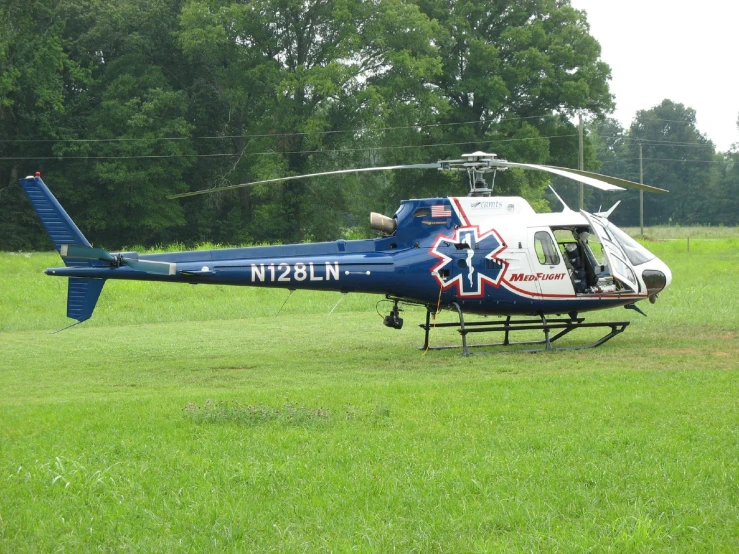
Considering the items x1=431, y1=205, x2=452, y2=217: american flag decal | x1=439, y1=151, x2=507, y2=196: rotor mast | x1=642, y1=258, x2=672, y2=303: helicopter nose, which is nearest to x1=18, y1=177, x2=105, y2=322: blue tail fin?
x1=431, y1=205, x2=452, y2=217: american flag decal

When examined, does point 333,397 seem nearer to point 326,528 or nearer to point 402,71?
point 326,528

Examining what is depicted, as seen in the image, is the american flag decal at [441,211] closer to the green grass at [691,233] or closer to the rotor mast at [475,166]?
the rotor mast at [475,166]

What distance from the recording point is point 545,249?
15023mm

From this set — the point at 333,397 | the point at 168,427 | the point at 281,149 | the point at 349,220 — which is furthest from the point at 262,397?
the point at 349,220

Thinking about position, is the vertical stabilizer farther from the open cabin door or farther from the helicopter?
the open cabin door

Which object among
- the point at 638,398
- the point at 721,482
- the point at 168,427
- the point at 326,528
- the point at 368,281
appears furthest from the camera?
the point at 368,281

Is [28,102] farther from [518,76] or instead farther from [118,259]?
[118,259]

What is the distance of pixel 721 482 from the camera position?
21.4ft

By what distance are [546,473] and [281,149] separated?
42.7 meters

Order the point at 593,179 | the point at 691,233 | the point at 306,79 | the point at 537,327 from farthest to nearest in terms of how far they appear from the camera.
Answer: the point at 691,233 → the point at 306,79 → the point at 537,327 → the point at 593,179

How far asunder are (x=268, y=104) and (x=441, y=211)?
3464cm

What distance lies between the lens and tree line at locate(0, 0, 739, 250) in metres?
47.3

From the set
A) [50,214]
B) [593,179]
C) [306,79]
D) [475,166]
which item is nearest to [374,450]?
[593,179]

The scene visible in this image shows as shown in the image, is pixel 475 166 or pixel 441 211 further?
pixel 441 211
